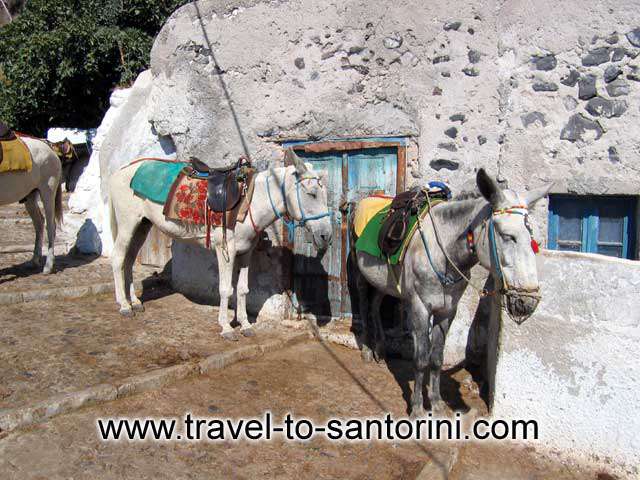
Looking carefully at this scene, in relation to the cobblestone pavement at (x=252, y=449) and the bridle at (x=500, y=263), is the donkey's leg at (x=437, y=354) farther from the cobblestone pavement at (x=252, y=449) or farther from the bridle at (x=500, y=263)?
the bridle at (x=500, y=263)

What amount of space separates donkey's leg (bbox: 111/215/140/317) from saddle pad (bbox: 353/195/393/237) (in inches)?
112

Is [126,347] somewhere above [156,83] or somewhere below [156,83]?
below

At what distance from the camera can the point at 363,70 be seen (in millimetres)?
5980

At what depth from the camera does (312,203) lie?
5.39 meters

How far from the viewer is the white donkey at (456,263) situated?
3412 millimetres

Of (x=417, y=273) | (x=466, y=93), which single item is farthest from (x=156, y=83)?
(x=417, y=273)

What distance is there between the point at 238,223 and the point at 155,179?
1292 mm

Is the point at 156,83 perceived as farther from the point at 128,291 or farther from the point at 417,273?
the point at 417,273

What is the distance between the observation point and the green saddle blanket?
20.4ft

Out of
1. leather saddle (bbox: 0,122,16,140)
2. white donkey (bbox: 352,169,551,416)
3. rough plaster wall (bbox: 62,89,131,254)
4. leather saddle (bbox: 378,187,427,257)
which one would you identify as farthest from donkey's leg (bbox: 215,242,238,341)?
rough plaster wall (bbox: 62,89,131,254)

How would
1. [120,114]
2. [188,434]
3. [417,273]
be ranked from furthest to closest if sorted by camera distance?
[120,114] < [417,273] < [188,434]

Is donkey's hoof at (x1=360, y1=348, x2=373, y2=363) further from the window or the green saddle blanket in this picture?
the green saddle blanket

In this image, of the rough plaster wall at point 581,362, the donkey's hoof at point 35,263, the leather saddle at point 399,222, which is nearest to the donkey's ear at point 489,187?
the rough plaster wall at point 581,362

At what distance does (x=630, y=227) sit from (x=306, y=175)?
10.4 ft
